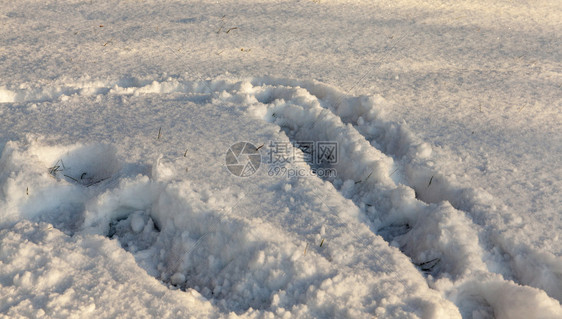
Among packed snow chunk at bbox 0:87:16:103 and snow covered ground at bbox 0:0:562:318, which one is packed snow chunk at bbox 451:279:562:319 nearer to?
snow covered ground at bbox 0:0:562:318

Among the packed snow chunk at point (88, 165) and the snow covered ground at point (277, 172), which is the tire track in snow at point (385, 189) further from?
the packed snow chunk at point (88, 165)

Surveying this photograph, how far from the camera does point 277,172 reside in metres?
2.11

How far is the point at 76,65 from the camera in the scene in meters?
3.12

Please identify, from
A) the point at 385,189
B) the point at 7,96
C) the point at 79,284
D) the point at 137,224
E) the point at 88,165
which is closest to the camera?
the point at 79,284

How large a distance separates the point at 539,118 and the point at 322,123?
129 cm

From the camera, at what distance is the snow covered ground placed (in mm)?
1525

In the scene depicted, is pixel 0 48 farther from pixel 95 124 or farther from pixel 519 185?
pixel 519 185

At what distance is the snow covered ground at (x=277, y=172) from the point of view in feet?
5.00

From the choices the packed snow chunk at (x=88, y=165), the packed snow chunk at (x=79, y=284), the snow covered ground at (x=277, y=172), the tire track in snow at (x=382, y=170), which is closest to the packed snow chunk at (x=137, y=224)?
the snow covered ground at (x=277, y=172)

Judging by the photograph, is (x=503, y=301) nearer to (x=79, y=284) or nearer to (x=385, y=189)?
(x=385, y=189)

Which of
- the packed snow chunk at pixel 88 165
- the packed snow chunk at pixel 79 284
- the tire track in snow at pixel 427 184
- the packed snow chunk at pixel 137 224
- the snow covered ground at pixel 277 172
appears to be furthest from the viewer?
the packed snow chunk at pixel 88 165

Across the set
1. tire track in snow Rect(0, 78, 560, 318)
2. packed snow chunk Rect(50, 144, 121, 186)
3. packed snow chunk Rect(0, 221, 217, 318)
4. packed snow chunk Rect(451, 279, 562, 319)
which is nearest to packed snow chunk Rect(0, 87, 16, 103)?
tire track in snow Rect(0, 78, 560, 318)

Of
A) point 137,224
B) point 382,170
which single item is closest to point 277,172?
point 382,170

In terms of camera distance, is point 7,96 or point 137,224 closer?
point 137,224
